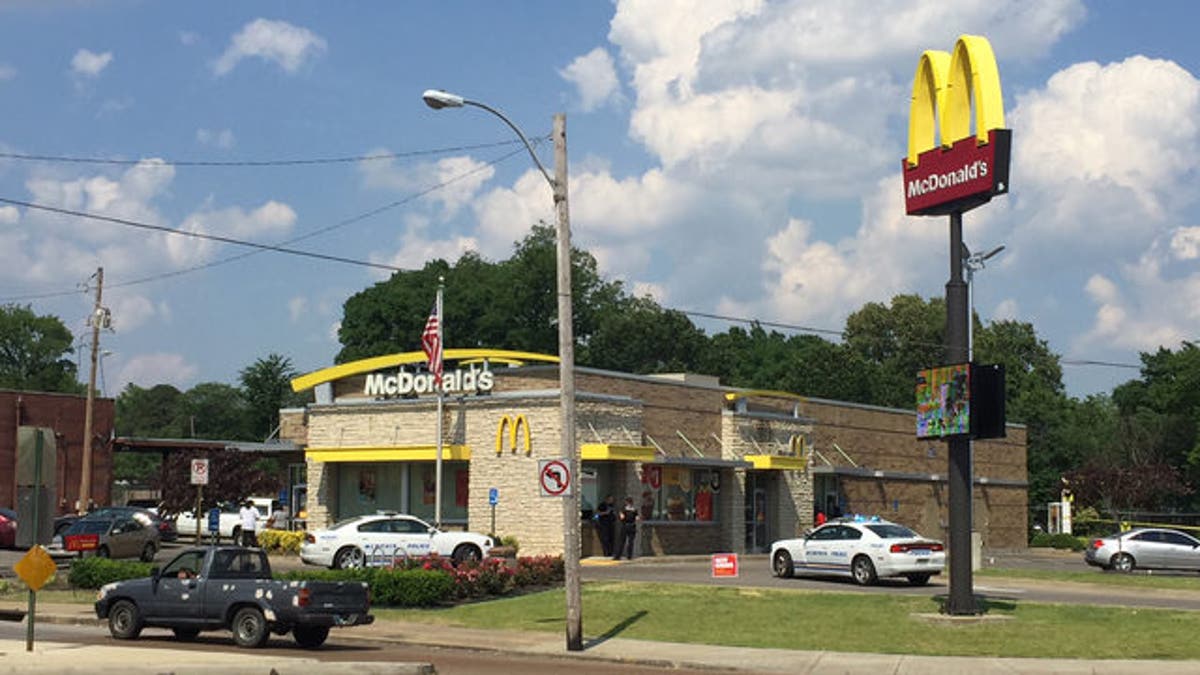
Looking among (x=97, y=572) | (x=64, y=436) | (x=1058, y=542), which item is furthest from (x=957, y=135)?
(x=64, y=436)

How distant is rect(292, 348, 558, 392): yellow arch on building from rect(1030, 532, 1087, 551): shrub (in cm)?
2848

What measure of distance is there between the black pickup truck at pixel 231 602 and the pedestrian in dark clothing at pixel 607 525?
1862 centimetres

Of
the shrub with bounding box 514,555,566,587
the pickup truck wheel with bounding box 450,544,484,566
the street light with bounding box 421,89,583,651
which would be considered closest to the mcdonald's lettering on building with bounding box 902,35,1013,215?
the street light with bounding box 421,89,583,651

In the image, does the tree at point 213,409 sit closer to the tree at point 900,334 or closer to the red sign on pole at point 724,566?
the tree at point 900,334

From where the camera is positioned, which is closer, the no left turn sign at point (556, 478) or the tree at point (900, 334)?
the no left turn sign at point (556, 478)

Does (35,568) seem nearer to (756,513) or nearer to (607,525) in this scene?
(607,525)

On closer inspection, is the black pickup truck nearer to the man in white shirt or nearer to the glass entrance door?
the man in white shirt

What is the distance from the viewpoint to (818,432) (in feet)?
170

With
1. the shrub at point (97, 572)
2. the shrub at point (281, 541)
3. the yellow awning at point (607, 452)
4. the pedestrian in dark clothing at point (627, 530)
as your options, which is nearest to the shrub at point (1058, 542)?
the yellow awning at point (607, 452)

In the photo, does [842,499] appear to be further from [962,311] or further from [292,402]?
[292,402]

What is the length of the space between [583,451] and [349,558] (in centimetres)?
836

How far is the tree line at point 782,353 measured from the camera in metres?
88.8

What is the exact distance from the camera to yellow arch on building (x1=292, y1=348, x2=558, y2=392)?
149 ft

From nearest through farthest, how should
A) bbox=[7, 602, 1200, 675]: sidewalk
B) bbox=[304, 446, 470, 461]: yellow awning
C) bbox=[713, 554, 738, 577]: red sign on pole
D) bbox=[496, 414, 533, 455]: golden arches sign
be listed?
bbox=[7, 602, 1200, 675]: sidewalk
bbox=[713, 554, 738, 577]: red sign on pole
bbox=[496, 414, 533, 455]: golden arches sign
bbox=[304, 446, 470, 461]: yellow awning
